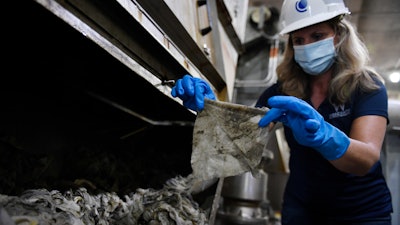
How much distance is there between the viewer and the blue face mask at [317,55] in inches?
46.8

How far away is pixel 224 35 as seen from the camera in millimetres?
1809

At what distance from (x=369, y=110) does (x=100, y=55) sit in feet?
3.20

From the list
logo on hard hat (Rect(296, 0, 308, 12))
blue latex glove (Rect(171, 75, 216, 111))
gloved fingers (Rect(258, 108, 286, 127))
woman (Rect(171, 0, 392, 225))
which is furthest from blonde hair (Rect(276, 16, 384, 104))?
blue latex glove (Rect(171, 75, 216, 111))

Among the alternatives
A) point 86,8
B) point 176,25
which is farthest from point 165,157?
point 86,8

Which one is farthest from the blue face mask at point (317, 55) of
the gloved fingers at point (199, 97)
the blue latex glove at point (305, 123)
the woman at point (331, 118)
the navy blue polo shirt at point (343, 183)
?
the gloved fingers at point (199, 97)

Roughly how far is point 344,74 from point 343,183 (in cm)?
46

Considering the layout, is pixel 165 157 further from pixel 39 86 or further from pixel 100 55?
pixel 100 55

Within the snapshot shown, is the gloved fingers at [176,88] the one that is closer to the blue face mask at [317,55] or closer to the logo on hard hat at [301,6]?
the blue face mask at [317,55]

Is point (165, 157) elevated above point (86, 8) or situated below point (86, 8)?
below

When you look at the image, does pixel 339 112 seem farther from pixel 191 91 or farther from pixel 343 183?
pixel 191 91

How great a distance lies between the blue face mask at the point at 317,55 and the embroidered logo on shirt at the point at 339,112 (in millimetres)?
189

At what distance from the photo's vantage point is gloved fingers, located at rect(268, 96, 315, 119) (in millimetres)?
877

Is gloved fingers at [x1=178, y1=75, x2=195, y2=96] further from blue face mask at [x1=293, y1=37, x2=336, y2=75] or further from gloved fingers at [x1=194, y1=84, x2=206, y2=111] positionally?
blue face mask at [x1=293, y1=37, x2=336, y2=75]

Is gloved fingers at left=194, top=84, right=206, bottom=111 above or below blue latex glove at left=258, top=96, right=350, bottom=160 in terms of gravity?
above
